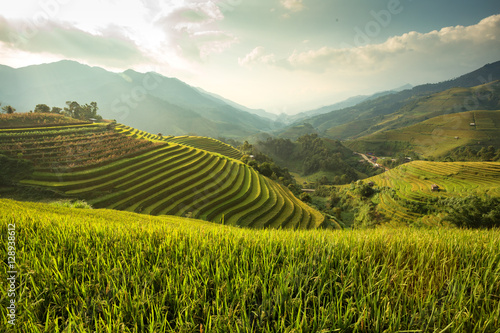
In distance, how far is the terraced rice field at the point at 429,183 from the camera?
42.7 meters

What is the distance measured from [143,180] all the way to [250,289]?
3146 cm

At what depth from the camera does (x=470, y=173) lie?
188 ft

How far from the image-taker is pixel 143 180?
2848 centimetres

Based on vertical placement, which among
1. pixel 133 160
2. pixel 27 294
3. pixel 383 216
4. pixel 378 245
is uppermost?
pixel 133 160

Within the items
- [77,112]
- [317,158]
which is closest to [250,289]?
[77,112]

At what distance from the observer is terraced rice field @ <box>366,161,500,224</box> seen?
1682 inches

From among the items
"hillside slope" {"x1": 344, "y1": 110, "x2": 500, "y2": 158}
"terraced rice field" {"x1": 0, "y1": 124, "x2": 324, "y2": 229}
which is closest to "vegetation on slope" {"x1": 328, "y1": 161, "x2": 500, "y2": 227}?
"terraced rice field" {"x1": 0, "y1": 124, "x2": 324, "y2": 229}

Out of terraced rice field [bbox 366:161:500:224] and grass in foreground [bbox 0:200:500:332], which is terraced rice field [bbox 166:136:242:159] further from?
grass in foreground [bbox 0:200:500:332]

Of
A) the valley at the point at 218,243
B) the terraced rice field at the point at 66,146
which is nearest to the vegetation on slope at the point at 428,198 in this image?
the valley at the point at 218,243

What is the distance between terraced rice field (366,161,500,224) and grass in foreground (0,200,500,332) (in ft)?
159

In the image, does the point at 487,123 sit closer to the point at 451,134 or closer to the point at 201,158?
the point at 451,134

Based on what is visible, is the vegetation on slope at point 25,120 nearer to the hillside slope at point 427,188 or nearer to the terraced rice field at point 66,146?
the terraced rice field at point 66,146

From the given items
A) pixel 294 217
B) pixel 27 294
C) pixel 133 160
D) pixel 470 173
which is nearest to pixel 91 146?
pixel 133 160

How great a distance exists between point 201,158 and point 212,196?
14.3 m
